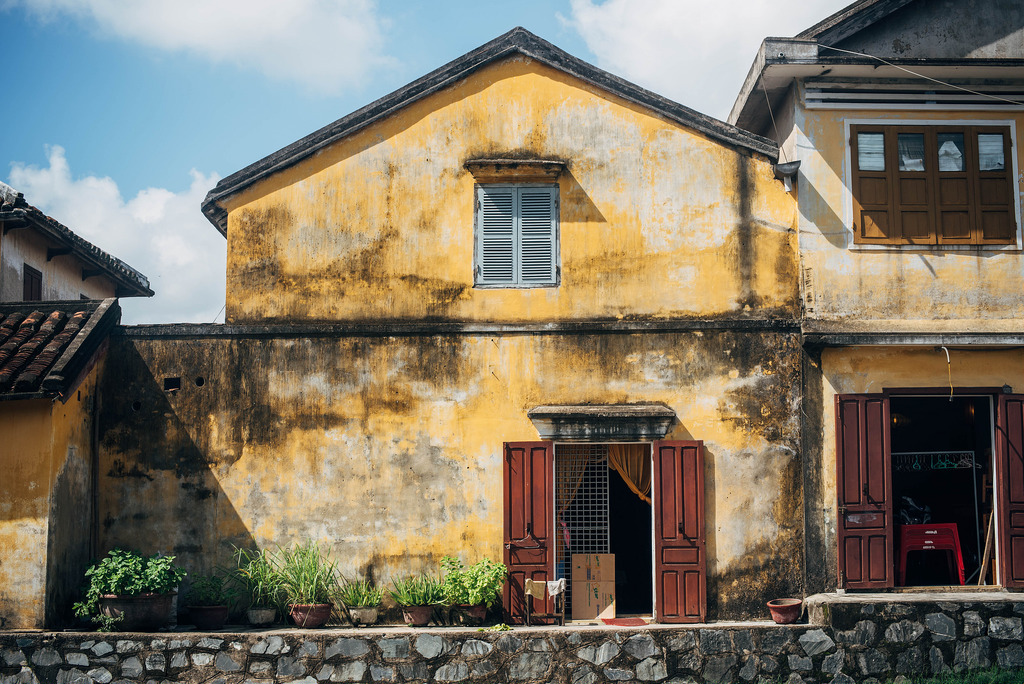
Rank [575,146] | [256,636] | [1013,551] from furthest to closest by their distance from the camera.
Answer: [575,146]
[1013,551]
[256,636]

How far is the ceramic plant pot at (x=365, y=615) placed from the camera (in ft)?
33.9

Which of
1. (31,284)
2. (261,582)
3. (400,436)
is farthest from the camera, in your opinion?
(31,284)

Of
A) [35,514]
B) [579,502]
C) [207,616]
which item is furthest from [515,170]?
[35,514]

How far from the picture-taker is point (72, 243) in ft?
46.3

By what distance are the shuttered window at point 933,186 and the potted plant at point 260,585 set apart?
8295 mm

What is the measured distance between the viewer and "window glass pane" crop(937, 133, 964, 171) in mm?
10906

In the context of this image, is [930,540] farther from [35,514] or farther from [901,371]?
[35,514]

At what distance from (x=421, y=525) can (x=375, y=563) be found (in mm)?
726

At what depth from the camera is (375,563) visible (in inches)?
417

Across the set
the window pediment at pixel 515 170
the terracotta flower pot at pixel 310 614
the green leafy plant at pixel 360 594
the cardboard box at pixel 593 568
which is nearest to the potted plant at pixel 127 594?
the terracotta flower pot at pixel 310 614

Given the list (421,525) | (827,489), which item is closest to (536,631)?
(421,525)

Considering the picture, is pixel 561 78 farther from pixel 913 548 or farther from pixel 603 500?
pixel 913 548

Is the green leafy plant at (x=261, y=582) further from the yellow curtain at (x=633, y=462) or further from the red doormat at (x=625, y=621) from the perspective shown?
the yellow curtain at (x=633, y=462)

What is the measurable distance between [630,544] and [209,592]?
5.91 meters
